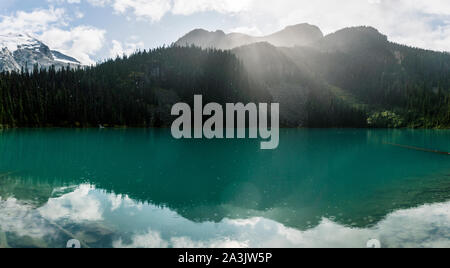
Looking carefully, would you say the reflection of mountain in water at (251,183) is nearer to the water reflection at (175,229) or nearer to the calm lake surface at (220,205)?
the calm lake surface at (220,205)

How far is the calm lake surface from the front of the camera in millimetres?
16203

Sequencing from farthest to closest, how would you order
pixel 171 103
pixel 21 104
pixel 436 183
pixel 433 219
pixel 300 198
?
pixel 171 103 → pixel 21 104 → pixel 436 183 → pixel 300 198 → pixel 433 219

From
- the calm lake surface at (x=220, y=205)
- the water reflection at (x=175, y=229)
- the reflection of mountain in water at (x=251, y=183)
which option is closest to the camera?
the water reflection at (x=175, y=229)

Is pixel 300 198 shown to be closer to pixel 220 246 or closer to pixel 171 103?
pixel 220 246

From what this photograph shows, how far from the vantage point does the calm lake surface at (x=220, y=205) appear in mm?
16203

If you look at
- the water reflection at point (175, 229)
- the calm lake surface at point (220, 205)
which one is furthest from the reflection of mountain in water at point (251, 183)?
the water reflection at point (175, 229)

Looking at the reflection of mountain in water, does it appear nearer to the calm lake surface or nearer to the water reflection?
the calm lake surface

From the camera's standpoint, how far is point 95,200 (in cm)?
2333

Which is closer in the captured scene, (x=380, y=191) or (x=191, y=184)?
(x=380, y=191)

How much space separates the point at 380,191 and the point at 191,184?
58.9ft

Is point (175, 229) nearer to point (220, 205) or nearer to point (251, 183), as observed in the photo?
point (220, 205)

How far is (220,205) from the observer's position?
22.9 metres

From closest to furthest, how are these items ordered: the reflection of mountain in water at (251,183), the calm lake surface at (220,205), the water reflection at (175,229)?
the water reflection at (175,229)
the calm lake surface at (220,205)
the reflection of mountain in water at (251,183)
